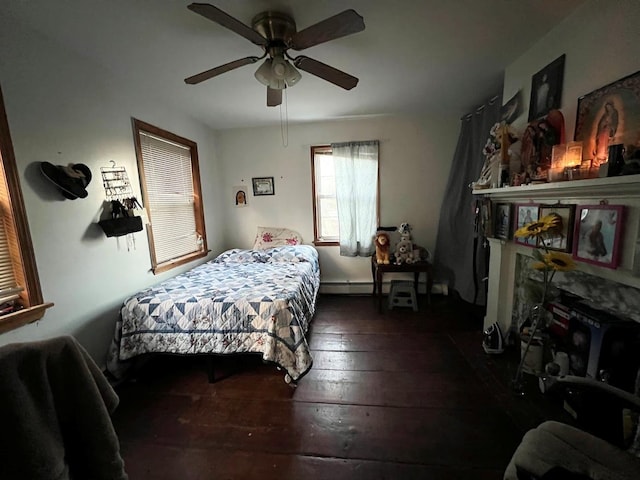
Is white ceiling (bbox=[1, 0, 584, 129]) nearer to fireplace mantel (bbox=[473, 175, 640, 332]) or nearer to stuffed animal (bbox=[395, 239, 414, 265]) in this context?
fireplace mantel (bbox=[473, 175, 640, 332])

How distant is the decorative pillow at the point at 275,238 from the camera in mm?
3693

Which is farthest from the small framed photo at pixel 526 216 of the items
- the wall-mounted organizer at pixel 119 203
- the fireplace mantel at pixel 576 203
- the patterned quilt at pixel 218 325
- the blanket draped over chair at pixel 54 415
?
the wall-mounted organizer at pixel 119 203

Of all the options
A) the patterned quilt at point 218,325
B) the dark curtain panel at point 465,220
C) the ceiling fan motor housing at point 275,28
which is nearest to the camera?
the ceiling fan motor housing at point 275,28

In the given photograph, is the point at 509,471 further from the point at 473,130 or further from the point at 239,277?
the point at 473,130

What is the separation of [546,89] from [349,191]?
6.84ft

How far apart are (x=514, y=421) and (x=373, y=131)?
312 centimetres

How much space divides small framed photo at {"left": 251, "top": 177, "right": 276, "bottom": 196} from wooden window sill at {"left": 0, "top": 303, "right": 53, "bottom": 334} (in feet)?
8.23

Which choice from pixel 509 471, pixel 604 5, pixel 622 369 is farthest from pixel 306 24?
pixel 622 369

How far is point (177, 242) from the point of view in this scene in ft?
9.30

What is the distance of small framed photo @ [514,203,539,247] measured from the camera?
1.83 m

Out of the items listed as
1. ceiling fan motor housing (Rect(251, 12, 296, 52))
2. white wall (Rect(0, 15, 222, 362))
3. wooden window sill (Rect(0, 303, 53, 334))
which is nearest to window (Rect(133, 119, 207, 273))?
white wall (Rect(0, 15, 222, 362))

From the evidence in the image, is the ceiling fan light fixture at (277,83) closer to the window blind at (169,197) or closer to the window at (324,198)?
the window blind at (169,197)

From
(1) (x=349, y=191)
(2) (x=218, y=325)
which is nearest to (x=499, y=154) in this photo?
(1) (x=349, y=191)

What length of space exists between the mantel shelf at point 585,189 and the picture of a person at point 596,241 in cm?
16
